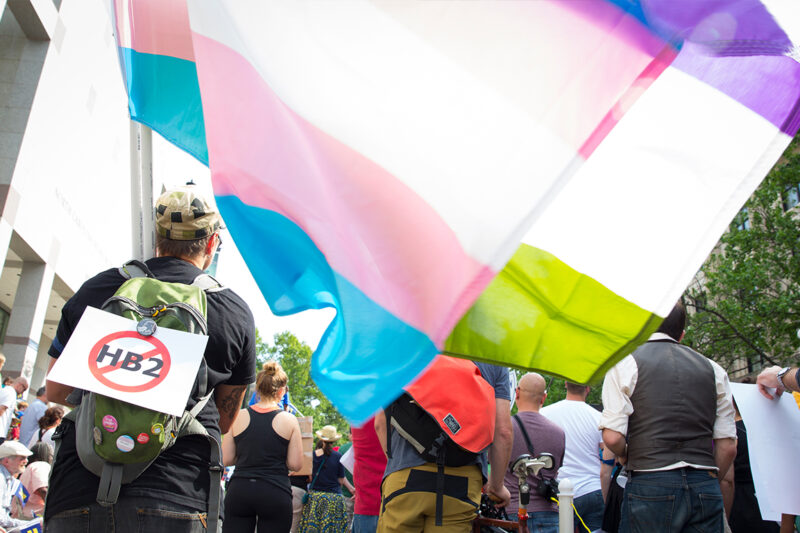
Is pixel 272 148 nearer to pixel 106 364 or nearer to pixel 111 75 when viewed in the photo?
pixel 106 364

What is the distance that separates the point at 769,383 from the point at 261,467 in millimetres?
3621

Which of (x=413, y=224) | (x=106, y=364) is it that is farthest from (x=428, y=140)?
(x=106, y=364)

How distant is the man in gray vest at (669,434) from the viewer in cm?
352

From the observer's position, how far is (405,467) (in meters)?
3.63

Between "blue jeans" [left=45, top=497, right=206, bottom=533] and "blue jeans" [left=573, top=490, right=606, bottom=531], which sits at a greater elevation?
"blue jeans" [left=45, top=497, right=206, bottom=533]

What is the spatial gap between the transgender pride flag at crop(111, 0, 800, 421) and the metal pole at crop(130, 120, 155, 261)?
0.61m

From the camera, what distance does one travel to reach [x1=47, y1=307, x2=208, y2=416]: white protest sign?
2158mm

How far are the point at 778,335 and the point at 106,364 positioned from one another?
20.5 m

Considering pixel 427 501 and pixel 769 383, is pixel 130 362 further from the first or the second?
pixel 769 383

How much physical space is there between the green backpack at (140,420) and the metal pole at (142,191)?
195mm

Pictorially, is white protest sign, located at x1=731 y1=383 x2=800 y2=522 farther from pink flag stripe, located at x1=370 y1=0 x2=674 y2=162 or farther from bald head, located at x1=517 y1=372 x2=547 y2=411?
pink flag stripe, located at x1=370 y1=0 x2=674 y2=162

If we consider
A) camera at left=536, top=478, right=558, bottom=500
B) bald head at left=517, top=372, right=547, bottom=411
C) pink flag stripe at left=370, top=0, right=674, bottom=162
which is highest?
pink flag stripe at left=370, top=0, right=674, bottom=162

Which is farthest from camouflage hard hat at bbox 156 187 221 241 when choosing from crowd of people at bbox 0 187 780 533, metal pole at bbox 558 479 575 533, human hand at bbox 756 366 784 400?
human hand at bbox 756 366 784 400

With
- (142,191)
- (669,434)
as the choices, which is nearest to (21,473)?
(142,191)
